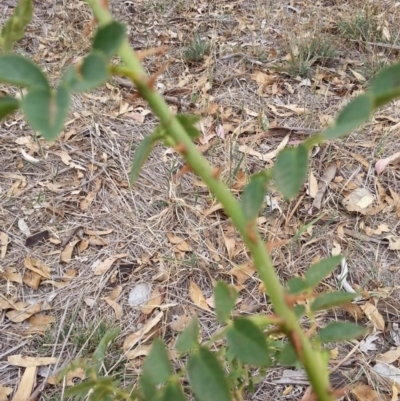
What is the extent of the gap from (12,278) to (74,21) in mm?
1724

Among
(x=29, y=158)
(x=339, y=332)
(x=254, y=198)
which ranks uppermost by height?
(x=254, y=198)

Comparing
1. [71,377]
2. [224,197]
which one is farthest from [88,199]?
[224,197]

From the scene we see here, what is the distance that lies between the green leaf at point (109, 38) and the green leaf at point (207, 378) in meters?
0.26

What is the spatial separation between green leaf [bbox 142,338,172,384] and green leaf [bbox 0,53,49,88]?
257mm

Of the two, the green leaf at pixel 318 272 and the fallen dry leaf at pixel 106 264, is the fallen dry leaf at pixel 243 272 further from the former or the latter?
the green leaf at pixel 318 272

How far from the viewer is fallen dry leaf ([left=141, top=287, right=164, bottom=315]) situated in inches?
58.1

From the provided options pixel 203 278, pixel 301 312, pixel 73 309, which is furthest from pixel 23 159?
pixel 301 312

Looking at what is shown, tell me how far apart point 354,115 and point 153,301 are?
121 centimetres

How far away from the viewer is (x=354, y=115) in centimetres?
38

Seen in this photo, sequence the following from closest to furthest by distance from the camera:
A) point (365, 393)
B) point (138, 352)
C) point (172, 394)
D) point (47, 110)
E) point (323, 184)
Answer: point (47, 110) → point (172, 394) → point (365, 393) → point (138, 352) → point (323, 184)

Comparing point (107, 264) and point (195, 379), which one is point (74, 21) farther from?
point (195, 379)

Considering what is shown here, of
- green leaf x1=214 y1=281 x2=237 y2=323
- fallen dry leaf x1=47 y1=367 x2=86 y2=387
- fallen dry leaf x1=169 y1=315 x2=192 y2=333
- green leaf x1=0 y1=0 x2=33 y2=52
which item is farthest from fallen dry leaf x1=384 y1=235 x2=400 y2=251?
green leaf x1=0 y1=0 x2=33 y2=52

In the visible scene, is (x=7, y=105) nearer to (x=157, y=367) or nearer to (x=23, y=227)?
(x=157, y=367)

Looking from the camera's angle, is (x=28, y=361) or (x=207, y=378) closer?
(x=207, y=378)
